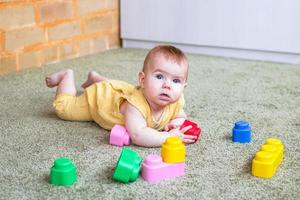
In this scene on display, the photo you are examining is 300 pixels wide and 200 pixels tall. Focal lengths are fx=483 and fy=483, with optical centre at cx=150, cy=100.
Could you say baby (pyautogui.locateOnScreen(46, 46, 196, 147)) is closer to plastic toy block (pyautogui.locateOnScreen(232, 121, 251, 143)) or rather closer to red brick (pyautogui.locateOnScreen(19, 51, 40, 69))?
plastic toy block (pyautogui.locateOnScreen(232, 121, 251, 143))

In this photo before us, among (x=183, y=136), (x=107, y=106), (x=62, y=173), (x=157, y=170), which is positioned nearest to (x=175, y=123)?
(x=183, y=136)

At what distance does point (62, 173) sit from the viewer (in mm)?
979

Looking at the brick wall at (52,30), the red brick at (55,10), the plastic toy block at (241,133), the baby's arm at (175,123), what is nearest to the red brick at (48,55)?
the brick wall at (52,30)

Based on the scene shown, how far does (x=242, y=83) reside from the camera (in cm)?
190

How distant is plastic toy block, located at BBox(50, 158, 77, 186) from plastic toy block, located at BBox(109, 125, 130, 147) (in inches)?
9.0

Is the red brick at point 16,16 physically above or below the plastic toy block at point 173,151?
above

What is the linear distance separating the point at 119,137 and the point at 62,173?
0.26 metres

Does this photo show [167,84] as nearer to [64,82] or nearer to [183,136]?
[183,136]

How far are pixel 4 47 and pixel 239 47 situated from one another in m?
1.09

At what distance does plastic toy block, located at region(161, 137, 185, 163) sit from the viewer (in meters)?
1.03

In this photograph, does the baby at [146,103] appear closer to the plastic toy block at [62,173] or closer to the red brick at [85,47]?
the plastic toy block at [62,173]

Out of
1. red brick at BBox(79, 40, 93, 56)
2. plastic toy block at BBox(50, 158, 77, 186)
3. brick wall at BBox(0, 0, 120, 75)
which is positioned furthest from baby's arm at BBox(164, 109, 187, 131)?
red brick at BBox(79, 40, 93, 56)

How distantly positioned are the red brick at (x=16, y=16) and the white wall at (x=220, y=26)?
0.63 meters

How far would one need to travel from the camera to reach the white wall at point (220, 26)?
2213mm
